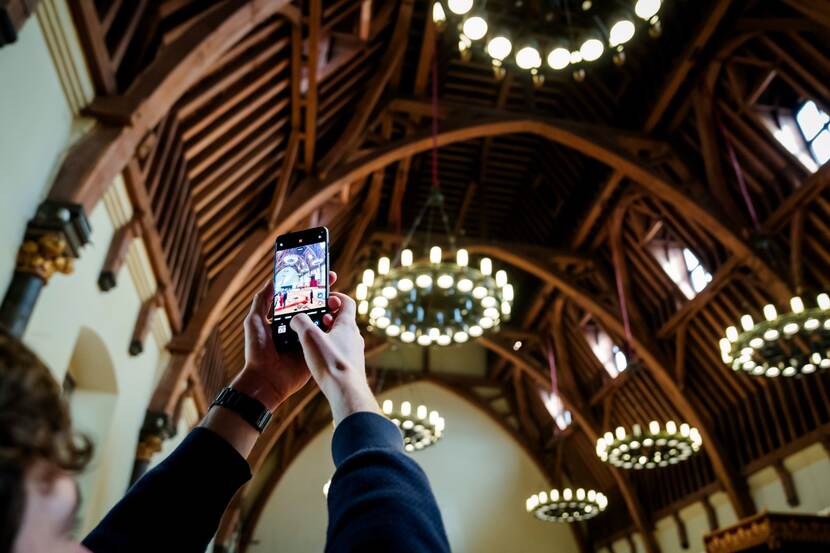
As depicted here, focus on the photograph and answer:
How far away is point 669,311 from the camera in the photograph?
13.7 meters

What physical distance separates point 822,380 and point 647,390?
14.7ft

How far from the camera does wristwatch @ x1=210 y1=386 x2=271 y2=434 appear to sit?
1225 mm

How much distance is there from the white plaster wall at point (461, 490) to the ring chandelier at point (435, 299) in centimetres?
1097

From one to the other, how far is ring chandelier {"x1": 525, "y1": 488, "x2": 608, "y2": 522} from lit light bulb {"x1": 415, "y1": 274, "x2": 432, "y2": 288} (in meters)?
8.68

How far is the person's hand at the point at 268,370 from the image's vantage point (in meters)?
1.27

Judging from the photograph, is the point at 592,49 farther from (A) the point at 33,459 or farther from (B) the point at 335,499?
(A) the point at 33,459

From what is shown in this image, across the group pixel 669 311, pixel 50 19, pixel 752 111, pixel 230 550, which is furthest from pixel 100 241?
pixel 230 550

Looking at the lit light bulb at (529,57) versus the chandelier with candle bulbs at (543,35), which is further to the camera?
the lit light bulb at (529,57)

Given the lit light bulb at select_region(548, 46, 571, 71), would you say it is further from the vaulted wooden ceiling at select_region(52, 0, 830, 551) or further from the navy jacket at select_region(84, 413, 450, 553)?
the navy jacket at select_region(84, 413, 450, 553)

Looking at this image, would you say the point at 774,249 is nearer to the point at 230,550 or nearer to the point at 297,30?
the point at 297,30

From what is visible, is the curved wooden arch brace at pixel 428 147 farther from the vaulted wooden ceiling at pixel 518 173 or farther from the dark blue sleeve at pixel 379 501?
the dark blue sleeve at pixel 379 501

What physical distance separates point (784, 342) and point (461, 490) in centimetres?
1334

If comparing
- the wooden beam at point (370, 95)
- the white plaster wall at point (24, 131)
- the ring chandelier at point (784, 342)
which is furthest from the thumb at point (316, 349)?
the wooden beam at point (370, 95)

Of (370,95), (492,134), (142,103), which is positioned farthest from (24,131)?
(492,134)
